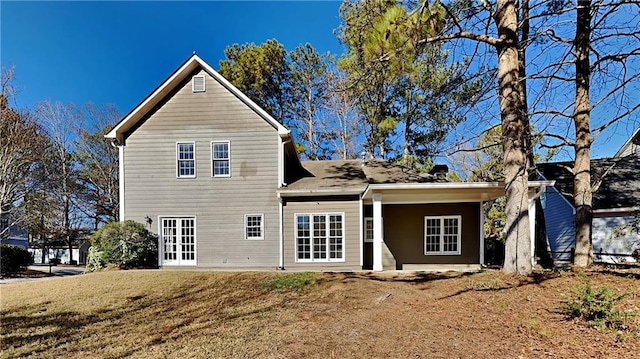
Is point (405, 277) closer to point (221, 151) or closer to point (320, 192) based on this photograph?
point (320, 192)

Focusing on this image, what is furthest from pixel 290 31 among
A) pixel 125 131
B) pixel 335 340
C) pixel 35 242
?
pixel 35 242

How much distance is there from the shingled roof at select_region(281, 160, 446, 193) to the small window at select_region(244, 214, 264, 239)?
4.91 feet

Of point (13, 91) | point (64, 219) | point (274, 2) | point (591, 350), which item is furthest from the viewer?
point (64, 219)

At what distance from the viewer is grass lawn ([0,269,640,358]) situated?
4.27 m

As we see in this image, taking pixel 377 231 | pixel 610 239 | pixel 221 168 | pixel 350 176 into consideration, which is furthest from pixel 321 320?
pixel 610 239

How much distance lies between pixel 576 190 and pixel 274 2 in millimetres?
12004

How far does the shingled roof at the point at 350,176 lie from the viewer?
11.9 metres

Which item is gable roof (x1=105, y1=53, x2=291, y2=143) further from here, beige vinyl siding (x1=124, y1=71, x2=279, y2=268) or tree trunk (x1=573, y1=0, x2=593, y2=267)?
tree trunk (x1=573, y1=0, x2=593, y2=267)

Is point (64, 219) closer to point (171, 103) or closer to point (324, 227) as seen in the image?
point (171, 103)

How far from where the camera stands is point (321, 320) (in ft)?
18.7

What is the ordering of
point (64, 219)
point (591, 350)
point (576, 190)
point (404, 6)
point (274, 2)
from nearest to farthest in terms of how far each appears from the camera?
point (591, 350)
point (404, 6)
point (576, 190)
point (274, 2)
point (64, 219)

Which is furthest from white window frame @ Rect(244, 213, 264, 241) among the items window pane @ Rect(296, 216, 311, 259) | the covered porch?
the covered porch

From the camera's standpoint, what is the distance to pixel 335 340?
4758 millimetres

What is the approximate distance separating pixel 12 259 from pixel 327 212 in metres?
17.6
